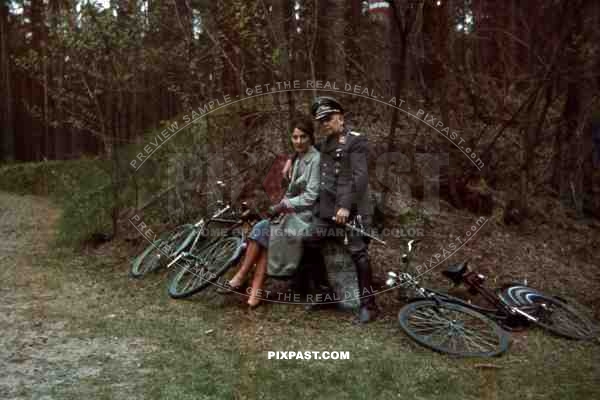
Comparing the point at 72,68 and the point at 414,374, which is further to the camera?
the point at 72,68

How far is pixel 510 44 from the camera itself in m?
8.66

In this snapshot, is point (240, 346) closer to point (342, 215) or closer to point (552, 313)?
point (342, 215)

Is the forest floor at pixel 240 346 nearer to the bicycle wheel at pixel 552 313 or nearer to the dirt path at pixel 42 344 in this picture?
the dirt path at pixel 42 344

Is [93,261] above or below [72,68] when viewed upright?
below

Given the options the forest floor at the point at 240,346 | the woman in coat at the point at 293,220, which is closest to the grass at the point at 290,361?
the forest floor at the point at 240,346

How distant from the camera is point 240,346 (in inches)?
167

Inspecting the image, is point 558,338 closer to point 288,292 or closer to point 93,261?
point 288,292

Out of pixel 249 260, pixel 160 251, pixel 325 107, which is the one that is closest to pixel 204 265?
pixel 249 260

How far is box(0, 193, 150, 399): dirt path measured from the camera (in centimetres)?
356

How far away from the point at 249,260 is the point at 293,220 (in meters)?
0.62

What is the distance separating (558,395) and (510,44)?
6.61 metres

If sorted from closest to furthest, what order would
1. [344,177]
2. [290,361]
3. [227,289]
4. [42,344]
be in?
[290,361]
[42,344]
[344,177]
[227,289]

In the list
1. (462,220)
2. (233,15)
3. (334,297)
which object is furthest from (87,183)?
(462,220)

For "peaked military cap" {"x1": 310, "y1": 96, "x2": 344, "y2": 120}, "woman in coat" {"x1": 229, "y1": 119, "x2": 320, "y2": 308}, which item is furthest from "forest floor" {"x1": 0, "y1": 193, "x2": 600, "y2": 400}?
"peaked military cap" {"x1": 310, "y1": 96, "x2": 344, "y2": 120}
